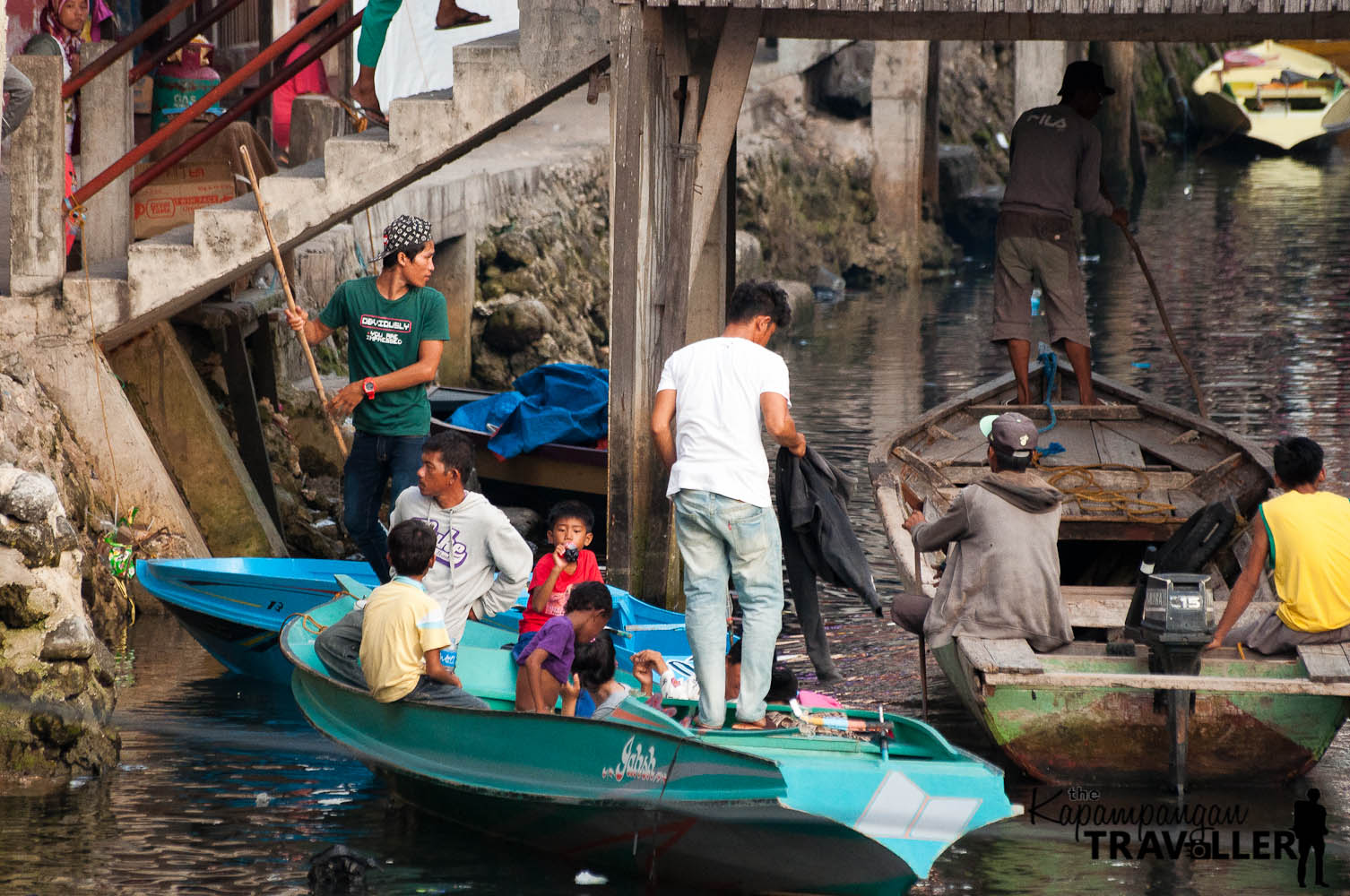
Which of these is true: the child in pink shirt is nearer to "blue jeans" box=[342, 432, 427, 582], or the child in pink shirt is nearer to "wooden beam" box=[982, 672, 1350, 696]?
"blue jeans" box=[342, 432, 427, 582]

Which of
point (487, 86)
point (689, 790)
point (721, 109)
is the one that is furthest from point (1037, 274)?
point (689, 790)

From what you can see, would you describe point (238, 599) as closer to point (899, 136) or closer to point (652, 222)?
Result: point (652, 222)

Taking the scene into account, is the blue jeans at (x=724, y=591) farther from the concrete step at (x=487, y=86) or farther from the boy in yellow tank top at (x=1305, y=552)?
the concrete step at (x=487, y=86)

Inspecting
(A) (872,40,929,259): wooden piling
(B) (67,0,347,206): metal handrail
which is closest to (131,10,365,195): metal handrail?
(B) (67,0,347,206): metal handrail

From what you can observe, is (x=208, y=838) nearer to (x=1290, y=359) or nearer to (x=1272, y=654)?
(x=1272, y=654)

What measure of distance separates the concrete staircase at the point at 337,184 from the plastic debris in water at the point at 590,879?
14.7 feet

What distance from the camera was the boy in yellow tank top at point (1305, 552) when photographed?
284 inches

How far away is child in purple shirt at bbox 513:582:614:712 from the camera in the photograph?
7.01 meters

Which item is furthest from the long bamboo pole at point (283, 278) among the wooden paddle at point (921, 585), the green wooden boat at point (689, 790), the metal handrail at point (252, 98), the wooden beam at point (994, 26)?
the wooden paddle at point (921, 585)

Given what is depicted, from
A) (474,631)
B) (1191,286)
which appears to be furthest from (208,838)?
(1191,286)

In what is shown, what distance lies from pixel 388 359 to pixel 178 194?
11.0 feet

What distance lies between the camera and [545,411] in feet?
39.3

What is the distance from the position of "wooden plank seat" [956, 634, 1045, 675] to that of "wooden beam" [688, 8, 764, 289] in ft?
10.2

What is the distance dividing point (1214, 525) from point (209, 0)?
986 centimetres
